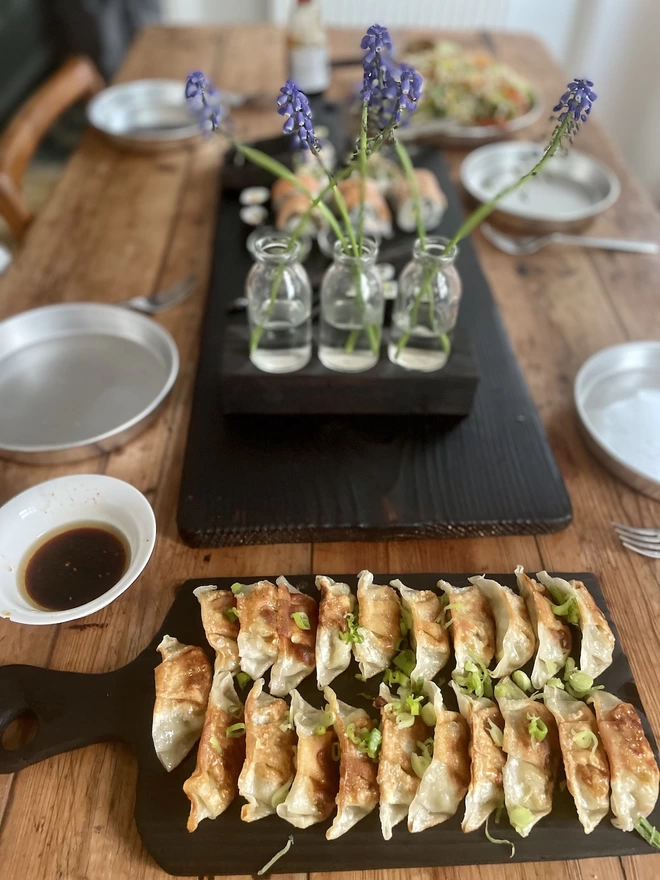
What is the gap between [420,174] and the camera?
1.68 meters

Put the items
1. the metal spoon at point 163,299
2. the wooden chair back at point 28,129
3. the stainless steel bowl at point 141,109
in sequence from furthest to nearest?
the stainless steel bowl at point 141,109
the wooden chair back at point 28,129
the metal spoon at point 163,299

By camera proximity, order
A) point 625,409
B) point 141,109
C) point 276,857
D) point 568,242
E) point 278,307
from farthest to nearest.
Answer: point 141,109 → point 568,242 → point 625,409 → point 278,307 → point 276,857

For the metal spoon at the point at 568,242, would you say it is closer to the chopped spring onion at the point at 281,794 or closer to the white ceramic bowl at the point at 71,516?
the white ceramic bowl at the point at 71,516

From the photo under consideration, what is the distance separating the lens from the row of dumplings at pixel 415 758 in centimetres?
73

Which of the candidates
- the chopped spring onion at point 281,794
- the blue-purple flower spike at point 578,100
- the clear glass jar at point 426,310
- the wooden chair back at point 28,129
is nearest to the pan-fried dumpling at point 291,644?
the chopped spring onion at point 281,794

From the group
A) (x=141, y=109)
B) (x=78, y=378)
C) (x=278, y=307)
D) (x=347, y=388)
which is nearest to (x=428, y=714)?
(x=347, y=388)

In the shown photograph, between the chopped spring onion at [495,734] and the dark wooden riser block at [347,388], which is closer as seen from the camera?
the chopped spring onion at [495,734]

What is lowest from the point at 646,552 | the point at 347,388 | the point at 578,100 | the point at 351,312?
the point at 646,552

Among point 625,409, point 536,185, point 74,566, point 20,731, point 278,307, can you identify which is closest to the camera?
point 20,731

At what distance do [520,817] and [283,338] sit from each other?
739mm

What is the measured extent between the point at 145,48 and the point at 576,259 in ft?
6.00

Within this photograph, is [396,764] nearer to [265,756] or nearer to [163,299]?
[265,756]

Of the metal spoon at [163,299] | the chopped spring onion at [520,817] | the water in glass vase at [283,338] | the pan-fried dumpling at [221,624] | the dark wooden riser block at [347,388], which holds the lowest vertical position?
the chopped spring onion at [520,817]

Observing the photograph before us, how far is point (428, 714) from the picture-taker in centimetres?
80
